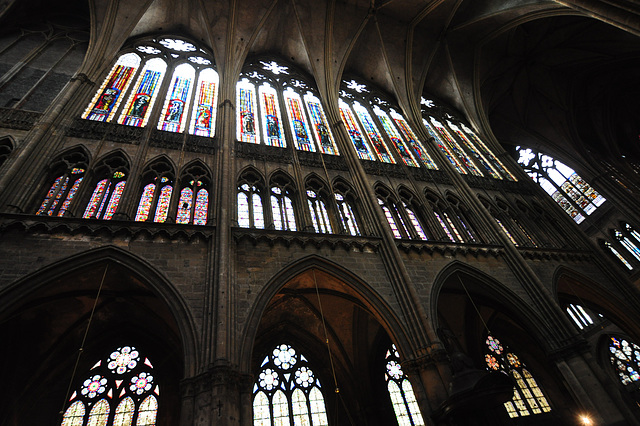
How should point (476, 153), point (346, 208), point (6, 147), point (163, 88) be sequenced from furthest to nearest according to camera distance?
point (476, 153), point (163, 88), point (346, 208), point (6, 147)

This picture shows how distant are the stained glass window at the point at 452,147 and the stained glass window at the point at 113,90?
12915 millimetres

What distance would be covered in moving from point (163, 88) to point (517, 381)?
1654cm

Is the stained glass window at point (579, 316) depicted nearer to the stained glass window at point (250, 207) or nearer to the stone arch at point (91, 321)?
the stained glass window at point (250, 207)

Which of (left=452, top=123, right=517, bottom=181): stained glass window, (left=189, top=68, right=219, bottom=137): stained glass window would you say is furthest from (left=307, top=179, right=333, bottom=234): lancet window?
(left=452, top=123, right=517, bottom=181): stained glass window

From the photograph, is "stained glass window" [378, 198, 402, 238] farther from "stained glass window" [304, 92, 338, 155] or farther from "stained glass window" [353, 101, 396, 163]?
"stained glass window" [304, 92, 338, 155]

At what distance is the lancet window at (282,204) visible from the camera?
10078mm

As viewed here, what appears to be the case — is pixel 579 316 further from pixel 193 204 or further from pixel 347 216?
pixel 193 204

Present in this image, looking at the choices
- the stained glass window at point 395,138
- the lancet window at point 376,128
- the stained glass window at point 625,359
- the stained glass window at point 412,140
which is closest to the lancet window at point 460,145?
the stained glass window at point 412,140

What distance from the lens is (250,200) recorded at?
33.7 ft

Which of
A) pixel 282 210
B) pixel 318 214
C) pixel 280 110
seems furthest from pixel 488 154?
pixel 282 210

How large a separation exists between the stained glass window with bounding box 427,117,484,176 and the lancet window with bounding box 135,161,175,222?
1122 cm

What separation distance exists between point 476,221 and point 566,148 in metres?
11.6

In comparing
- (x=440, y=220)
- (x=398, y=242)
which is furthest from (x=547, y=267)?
(x=398, y=242)

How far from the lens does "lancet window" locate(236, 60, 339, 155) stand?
13016 mm
